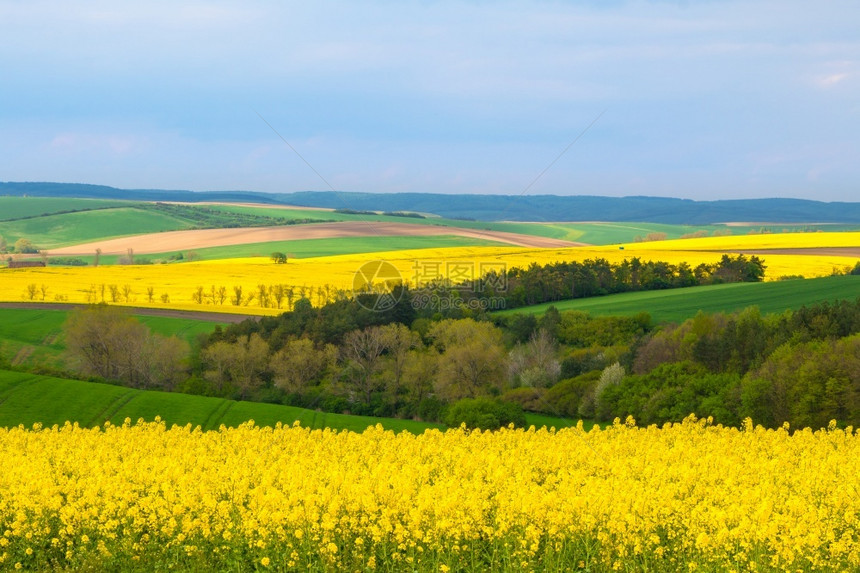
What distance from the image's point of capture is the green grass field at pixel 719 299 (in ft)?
285

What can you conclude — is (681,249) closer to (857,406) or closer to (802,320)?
(802,320)

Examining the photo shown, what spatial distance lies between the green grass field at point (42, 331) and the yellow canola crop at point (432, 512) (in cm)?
6131

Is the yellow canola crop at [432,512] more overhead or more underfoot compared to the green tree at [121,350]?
more overhead

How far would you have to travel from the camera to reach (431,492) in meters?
18.8

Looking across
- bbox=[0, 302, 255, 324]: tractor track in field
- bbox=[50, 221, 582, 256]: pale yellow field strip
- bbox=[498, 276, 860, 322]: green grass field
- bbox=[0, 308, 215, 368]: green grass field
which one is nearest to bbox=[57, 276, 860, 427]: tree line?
bbox=[0, 308, 215, 368]: green grass field

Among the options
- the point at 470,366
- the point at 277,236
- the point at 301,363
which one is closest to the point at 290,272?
the point at 301,363

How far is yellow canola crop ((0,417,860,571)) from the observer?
17.2m

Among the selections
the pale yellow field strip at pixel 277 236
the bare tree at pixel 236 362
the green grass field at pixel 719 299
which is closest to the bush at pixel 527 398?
the bare tree at pixel 236 362

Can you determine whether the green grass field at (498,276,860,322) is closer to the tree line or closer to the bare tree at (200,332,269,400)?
the tree line

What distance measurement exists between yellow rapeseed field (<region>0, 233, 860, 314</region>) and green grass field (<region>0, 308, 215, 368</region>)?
10.1 m

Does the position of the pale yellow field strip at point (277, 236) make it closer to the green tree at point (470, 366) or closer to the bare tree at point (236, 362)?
the green tree at point (470, 366)

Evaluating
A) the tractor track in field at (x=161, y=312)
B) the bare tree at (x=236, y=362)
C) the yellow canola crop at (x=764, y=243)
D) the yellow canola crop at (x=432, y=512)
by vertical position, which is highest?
the yellow canola crop at (x=764, y=243)

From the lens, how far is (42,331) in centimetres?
8875

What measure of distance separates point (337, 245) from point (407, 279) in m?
58.8
